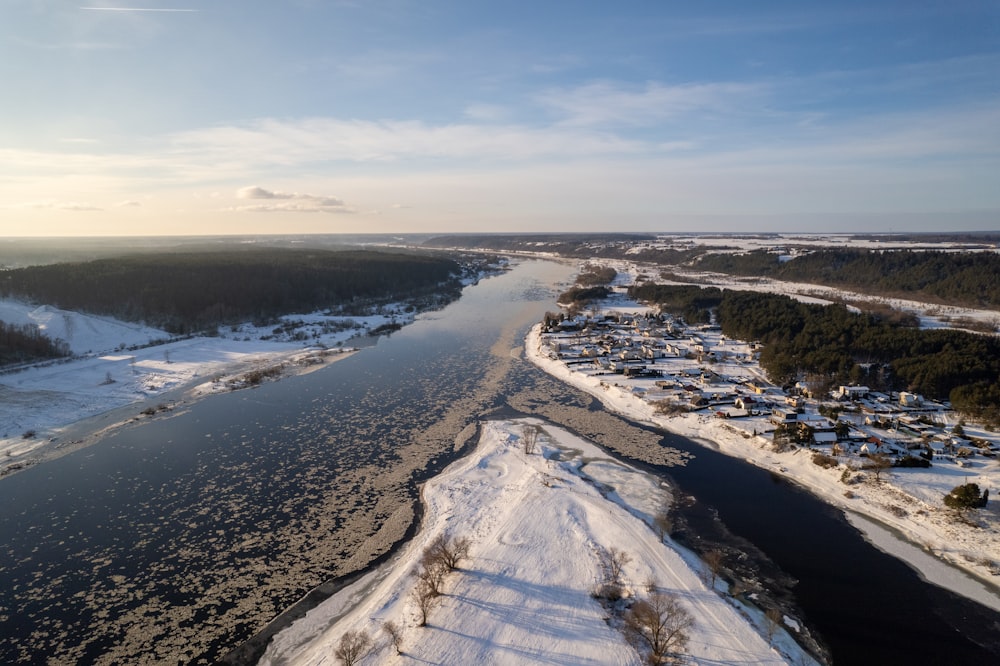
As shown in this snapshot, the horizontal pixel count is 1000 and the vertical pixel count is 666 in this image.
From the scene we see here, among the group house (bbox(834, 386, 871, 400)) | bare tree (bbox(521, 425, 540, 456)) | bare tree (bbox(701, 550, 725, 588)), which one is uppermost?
house (bbox(834, 386, 871, 400))

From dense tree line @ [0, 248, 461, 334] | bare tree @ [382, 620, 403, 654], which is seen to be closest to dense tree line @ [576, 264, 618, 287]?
dense tree line @ [0, 248, 461, 334]

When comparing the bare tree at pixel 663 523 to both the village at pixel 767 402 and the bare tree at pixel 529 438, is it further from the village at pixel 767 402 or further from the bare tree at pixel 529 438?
the village at pixel 767 402

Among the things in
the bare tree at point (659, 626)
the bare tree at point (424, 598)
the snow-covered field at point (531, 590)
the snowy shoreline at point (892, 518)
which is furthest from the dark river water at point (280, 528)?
the bare tree at point (659, 626)

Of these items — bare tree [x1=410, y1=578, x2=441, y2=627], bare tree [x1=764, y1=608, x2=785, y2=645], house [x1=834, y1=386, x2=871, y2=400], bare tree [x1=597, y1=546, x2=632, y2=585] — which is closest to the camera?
bare tree [x1=764, y1=608, x2=785, y2=645]

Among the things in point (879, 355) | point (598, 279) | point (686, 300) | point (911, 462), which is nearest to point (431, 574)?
point (911, 462)

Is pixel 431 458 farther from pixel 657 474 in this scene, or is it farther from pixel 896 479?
pixel 896 479

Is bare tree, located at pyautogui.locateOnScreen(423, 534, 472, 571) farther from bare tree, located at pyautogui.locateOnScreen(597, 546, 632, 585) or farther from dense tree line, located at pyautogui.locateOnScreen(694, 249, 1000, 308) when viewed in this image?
dense tree line, located at pyautogui.locateOnScreen(694, 249, 1000, 308)
